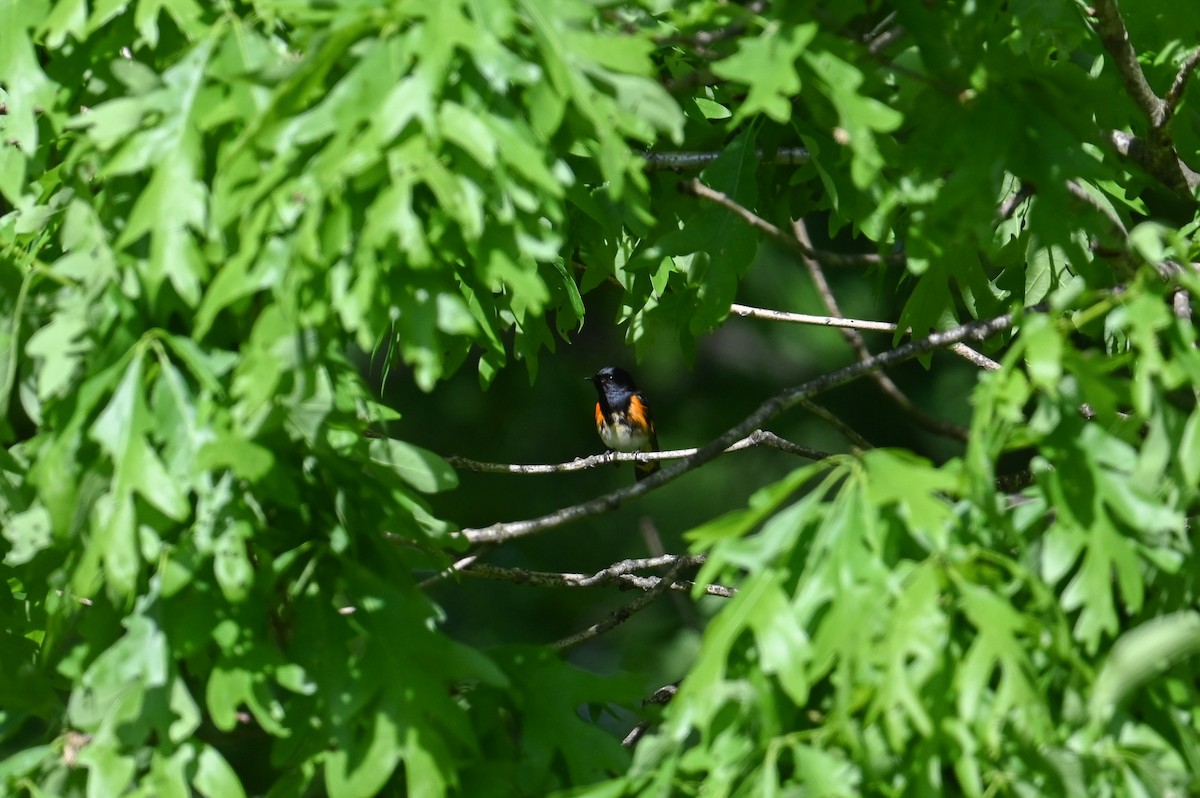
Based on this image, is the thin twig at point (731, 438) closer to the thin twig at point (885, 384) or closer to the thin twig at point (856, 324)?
the thin twig at point (885, 384)

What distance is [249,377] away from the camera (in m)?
1.75

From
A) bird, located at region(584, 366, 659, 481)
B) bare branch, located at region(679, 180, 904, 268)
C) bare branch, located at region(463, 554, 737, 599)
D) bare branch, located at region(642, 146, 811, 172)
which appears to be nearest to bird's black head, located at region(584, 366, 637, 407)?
bird, located at region(584, 366, 659, 481)

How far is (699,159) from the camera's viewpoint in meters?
2.97

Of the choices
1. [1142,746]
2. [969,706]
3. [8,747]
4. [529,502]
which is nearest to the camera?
[969,706]

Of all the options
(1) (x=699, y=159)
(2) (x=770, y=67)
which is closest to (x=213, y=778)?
(2) (x=770, y=67)

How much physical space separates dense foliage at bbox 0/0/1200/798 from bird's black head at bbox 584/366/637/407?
179 inches

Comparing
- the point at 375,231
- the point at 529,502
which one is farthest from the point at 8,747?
the point at 375,231

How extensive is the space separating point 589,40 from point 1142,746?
1206 mm

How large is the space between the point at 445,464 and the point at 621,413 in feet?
15.4

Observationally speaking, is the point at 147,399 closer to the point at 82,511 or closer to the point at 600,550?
the point at 82,511

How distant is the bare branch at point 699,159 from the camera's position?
9.61ft

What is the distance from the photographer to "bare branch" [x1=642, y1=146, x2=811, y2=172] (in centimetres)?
293

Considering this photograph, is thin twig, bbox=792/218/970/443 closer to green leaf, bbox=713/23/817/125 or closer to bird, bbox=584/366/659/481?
green leaf, bbox=713/23/817/125

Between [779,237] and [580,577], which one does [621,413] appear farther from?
[779,237]
